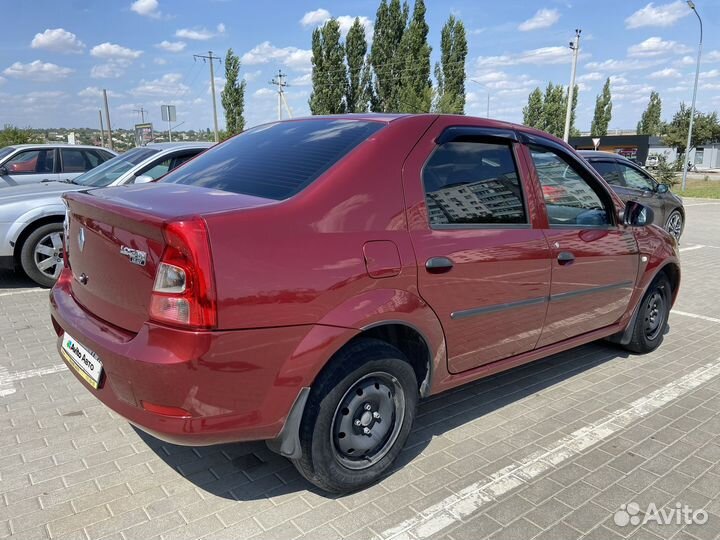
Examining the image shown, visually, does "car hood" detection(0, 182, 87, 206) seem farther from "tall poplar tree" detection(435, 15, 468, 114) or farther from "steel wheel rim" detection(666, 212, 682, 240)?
"tall poplar tree" detection(435, 15, 468, 114)

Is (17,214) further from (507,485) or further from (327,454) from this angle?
(507,485)

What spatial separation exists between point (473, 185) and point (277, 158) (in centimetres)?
108

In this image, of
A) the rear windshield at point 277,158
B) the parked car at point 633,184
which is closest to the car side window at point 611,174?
the parked car at point 633,184

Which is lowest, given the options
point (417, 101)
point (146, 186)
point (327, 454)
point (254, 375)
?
point (327, 454)

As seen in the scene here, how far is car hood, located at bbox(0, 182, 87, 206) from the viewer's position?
6360mm

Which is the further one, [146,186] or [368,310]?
[146,186]

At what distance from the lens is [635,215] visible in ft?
13.2

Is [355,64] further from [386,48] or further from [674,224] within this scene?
[674,224]

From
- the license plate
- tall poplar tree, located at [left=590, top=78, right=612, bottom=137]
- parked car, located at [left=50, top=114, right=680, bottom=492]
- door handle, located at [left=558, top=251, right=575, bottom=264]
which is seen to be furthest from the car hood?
tall poplar tree, located at [left=590, top=78, right=612, bottom=137]

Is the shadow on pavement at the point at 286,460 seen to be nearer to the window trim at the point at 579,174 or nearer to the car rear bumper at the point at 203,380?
the car rear bumper at the point at 203,380

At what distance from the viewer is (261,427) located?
2285 mm

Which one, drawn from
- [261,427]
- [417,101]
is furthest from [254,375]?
[417,101]

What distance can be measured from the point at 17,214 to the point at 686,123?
166 ft

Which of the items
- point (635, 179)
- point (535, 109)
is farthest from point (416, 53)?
point (635, 179)
